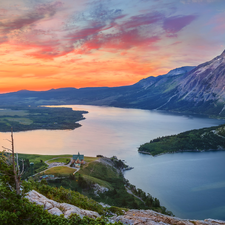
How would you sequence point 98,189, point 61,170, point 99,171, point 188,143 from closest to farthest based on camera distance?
1. point 98,189
2. point 61,170
3. point 99,171
4. point 188,143

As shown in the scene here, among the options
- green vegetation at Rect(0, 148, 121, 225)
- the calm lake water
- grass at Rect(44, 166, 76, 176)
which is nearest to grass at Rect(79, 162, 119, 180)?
grass at Rect(44, 166, 76, 176)

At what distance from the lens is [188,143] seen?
11119cm

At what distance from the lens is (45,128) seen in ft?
520

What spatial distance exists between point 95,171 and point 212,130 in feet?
304

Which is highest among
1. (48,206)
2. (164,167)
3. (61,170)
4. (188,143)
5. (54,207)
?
(48,206)

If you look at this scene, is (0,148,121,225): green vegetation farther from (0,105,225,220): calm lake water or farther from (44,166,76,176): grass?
(44,166,76,176): grass

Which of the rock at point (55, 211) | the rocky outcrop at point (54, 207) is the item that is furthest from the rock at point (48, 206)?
the rock at point (55, 211)

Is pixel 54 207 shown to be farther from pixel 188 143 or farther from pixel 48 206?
pixel 188 143

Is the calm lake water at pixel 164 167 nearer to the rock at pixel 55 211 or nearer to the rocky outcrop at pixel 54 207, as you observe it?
the rocky outcrop at pixel 54 207

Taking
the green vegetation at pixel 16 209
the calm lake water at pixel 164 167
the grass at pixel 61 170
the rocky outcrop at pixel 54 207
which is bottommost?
the calm lake water at pixel 164 167

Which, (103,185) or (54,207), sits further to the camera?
(103,185)

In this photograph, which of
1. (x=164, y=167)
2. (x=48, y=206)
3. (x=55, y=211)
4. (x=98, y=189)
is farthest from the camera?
(x=164, y=167)

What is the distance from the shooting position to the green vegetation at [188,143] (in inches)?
4011

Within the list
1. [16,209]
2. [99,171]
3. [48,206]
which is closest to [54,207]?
[48,206]
